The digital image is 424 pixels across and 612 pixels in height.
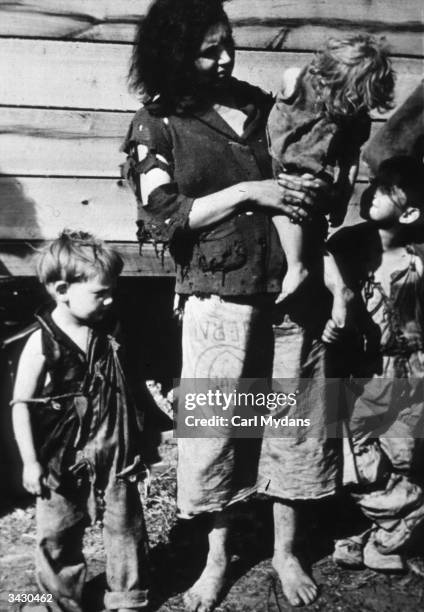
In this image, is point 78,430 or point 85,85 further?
point 85,85

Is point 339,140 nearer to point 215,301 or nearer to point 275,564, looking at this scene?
point 215,301

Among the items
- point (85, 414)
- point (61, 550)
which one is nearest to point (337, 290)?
point (85, 414)

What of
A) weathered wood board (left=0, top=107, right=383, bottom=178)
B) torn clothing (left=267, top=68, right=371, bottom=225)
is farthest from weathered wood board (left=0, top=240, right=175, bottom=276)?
torn clothing (left=267, top=68, right=371, bottom=225)

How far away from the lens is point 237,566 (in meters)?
3.10

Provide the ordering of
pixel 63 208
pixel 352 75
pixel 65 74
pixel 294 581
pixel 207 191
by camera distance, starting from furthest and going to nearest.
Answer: pixel 63 208 → pixel 65 74 → pixel 294 581 → pixel 207 191 → pixel 352 75

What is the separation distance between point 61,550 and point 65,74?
183 centimetres

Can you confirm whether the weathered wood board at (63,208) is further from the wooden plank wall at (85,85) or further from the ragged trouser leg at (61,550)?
the ragged trouser leg at (61,550)

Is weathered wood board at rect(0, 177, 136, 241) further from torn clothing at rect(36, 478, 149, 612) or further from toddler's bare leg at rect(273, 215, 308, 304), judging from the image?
torn clothing at rect(36, 478, 149, 612)

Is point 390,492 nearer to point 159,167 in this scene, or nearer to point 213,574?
point 213,574

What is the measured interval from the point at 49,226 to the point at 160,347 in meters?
1.10

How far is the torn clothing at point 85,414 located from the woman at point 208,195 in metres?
0.24

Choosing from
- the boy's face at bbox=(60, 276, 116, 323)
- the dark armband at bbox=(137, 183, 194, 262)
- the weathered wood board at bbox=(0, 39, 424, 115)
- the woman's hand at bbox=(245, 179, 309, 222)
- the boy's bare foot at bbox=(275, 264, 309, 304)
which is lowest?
the boy's face at bbox=(60, 276, 116, 323)

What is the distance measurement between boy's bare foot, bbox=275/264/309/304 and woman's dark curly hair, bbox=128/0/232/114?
0.65m

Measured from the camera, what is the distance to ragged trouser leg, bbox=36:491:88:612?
252 cm
